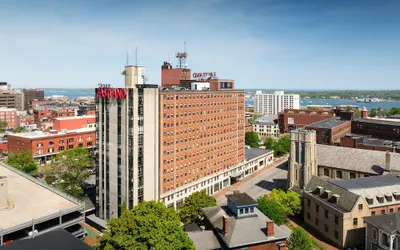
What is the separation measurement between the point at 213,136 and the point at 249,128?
8423 centimetres

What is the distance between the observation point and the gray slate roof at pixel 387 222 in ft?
188

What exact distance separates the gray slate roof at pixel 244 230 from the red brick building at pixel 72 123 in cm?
12244

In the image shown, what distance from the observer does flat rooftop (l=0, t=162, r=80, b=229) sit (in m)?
57.8

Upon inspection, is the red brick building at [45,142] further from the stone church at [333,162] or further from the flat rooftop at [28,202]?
the stone church at [333,162]

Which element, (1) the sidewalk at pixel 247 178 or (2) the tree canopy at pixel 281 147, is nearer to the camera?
(1) the sidewalk at pixel 247 178

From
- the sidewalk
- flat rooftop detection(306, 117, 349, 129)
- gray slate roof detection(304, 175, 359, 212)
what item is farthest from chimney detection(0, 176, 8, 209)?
flat rooftop detection(306, 117, 349, 129)

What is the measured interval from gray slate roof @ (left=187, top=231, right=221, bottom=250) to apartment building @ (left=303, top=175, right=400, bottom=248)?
2760 cm

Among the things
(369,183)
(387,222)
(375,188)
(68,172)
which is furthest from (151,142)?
(387,222)

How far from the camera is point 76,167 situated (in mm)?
94312

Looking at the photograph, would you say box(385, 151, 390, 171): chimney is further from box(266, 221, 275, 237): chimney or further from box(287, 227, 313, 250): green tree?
box(266, 221, 275, 237): chimney

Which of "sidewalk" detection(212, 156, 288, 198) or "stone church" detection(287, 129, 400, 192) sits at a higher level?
"stone church" detection(287, 129, 400, 192)

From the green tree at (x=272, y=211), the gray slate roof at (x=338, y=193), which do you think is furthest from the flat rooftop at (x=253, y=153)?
the green tree at (x=272, y=211)

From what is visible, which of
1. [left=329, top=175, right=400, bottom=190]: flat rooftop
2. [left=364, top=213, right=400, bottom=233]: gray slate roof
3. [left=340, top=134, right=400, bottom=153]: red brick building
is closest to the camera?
[left=364, top=213, right=400, bottom=233]: gray slate roof

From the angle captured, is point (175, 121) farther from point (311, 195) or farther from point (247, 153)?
point (247, 153)
